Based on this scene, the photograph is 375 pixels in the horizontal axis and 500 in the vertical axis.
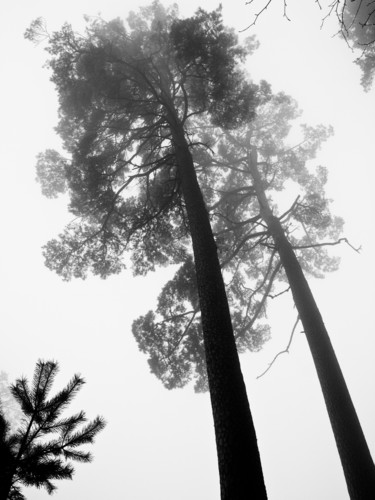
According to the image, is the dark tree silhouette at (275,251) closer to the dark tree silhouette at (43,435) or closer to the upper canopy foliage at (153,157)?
the upper canopy foliage at (153,157)

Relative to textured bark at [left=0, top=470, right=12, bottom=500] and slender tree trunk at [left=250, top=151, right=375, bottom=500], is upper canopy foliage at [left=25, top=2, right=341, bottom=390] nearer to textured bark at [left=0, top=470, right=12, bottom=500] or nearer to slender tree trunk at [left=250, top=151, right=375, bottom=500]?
slender tree trunk at [left=250, top=151, right=375, bottom=500]

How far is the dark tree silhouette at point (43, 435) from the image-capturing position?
297cm

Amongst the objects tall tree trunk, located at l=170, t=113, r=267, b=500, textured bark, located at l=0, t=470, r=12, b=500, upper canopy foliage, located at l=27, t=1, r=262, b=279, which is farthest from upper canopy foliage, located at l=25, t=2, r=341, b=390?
textured bark, located at l=0, t=470, r=12, b=500

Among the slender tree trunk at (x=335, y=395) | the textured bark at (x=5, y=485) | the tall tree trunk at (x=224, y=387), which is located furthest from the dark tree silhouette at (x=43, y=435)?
the slender tree trunk at (x=335, y=395)

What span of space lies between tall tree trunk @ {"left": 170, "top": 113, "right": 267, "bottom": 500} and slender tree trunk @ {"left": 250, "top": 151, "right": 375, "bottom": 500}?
3164 mm

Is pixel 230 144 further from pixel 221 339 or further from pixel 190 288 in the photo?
pixel 221 339

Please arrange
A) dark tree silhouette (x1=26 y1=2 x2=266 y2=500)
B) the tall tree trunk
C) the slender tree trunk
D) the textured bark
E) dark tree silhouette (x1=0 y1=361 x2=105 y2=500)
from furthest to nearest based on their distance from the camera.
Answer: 1. dark tree silhouette (x1=26 y1=2 x2=266 y2=500)
2. the slender tree trunk
3. the tall tree trunk
4. dark tree silhouette (x1=0 y1=361 x2=105 y2=500)
5. the textured bark

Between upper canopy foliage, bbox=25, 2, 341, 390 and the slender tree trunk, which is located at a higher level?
upper canopy foliage, bbox=25, 2, 341, 390

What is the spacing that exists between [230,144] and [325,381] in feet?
30.9

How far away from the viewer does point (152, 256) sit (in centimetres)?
1029

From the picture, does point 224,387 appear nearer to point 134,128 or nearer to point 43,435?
point 43,435

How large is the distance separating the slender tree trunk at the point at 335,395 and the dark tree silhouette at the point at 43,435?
4.77 meters

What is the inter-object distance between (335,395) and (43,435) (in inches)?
217

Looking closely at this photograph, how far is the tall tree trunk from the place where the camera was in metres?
3.47
